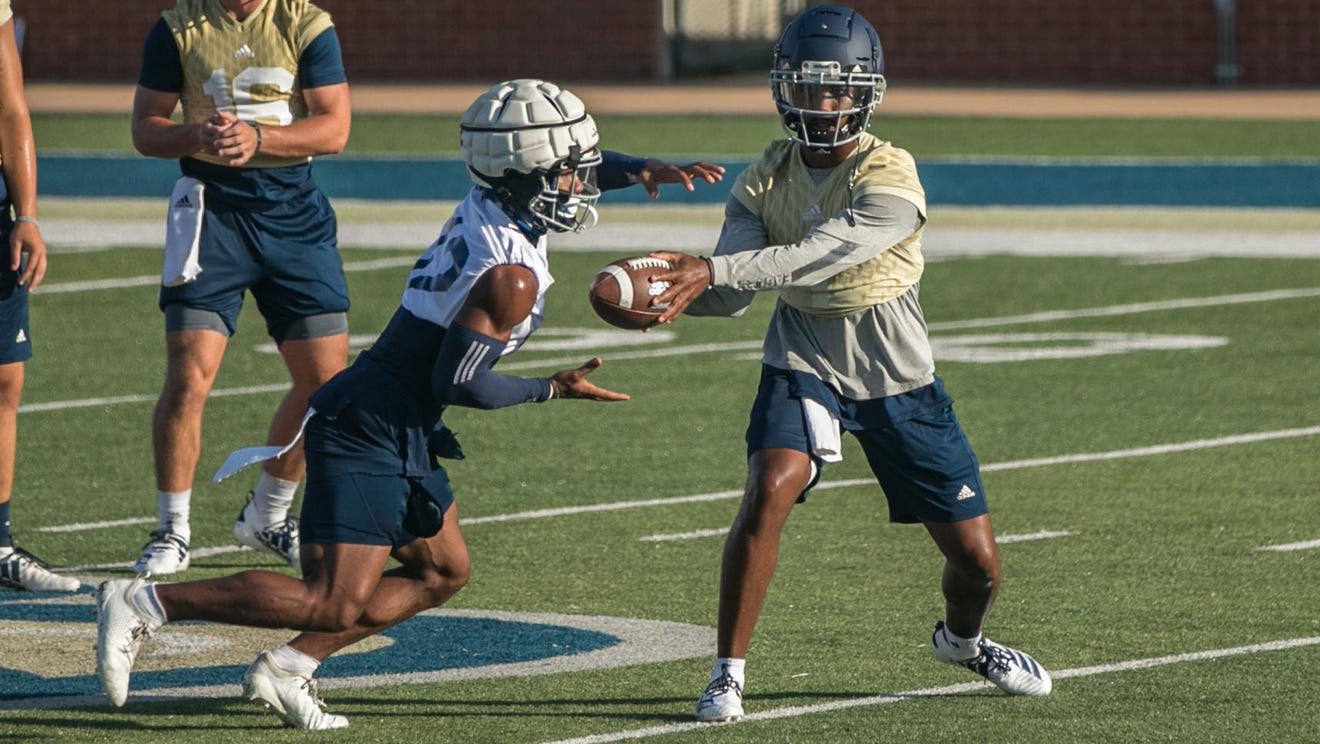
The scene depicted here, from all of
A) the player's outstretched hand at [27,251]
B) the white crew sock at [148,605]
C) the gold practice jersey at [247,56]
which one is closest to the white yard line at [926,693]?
the white crew sock at [148,605]

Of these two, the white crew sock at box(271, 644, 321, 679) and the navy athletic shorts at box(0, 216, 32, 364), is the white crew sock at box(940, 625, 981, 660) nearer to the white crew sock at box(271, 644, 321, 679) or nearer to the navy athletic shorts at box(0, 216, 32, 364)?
the white crew sock at box(271, 644, 321, 679)

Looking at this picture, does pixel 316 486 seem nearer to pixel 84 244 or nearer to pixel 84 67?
pixel 84 244

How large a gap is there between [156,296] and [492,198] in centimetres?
953

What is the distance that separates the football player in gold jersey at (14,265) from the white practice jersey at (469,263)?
6.49 ft

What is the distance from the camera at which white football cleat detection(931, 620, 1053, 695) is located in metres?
6.24

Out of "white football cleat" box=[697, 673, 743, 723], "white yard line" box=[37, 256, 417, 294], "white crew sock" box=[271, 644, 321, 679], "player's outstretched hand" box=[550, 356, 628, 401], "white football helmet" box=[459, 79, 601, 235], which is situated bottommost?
"white yard line" box=[37, 256, 417, 294]

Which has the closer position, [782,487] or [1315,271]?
[782,487]

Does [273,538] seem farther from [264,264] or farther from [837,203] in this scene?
[837,203]

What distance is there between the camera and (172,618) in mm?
5727

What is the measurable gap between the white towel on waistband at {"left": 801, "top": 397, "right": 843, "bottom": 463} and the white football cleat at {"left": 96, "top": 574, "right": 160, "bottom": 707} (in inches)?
64.6

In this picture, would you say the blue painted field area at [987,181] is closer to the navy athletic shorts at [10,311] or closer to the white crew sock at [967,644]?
the navy athletic shorts at [10,311]

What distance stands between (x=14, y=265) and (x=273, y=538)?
48.1 inches

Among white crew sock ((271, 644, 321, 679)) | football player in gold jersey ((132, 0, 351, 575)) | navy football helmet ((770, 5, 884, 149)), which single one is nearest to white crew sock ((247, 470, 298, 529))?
football player in gold jersey ((132, 0, 351, 575))

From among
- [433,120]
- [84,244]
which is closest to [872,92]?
[84,244]
